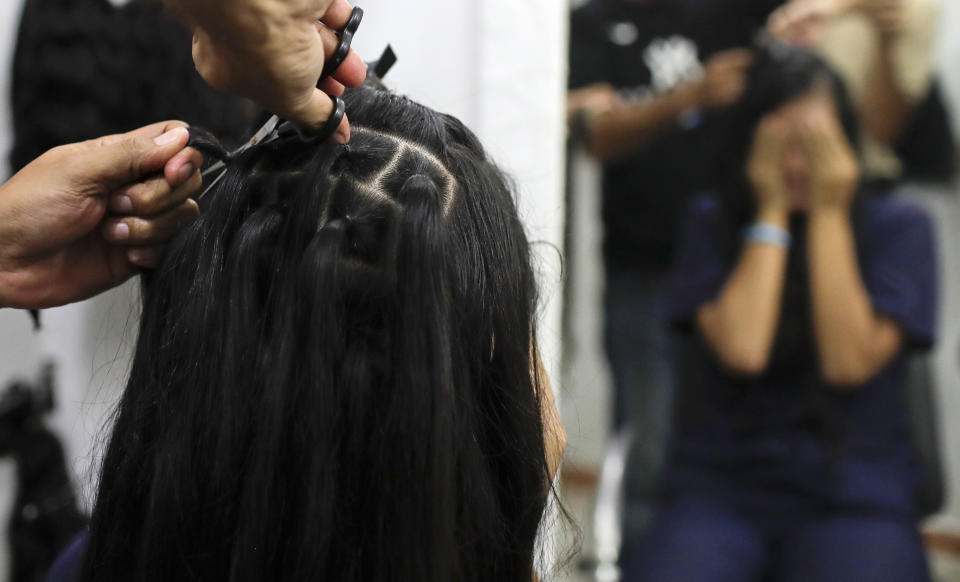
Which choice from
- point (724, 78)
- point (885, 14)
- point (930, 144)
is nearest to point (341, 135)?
point (724, 78)

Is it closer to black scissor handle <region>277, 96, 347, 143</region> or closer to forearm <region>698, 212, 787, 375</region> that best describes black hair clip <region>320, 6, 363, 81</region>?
black scissor handle <region>277, 96, 347, 143</region>

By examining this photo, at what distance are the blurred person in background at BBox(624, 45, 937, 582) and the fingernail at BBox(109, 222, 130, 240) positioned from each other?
104 cm

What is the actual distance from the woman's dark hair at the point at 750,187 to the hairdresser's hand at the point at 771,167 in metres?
A: 0.02

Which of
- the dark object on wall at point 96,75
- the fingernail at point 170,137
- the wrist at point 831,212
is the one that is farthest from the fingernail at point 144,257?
the wrist at point 831,212

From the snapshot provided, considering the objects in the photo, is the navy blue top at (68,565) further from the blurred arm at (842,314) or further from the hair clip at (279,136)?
the blurred arm at (842,314)

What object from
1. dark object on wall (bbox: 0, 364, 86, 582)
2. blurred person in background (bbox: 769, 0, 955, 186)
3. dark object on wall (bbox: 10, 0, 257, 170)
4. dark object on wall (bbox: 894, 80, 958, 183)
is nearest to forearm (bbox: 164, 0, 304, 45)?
dark object on wall (bbox: 10, 0, 257, 170)

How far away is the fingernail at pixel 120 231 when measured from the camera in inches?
25.2

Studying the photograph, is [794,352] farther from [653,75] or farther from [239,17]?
[239,17]

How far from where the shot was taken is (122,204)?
64 cm

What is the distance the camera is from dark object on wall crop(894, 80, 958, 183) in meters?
1.76

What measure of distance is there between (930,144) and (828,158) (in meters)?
0.52

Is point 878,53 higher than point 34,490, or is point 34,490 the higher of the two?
point 878,53

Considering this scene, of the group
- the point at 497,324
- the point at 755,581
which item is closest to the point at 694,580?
the point at 755,581

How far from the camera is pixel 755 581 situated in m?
1.33
